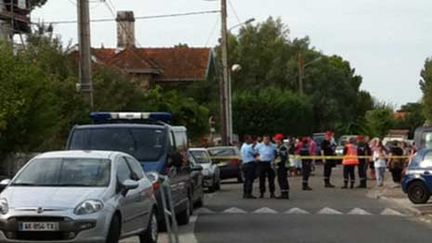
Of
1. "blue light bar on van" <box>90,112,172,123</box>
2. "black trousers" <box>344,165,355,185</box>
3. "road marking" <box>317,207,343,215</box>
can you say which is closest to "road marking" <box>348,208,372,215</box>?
"road marking" <box>317,207,343,215</box>

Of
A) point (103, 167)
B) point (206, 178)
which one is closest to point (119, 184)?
point (103, 167)

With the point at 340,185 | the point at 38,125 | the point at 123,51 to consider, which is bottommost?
the point at 340,185

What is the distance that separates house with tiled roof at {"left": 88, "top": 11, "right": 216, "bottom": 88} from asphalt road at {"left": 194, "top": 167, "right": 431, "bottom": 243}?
42.8 m

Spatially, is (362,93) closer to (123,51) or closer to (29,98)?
(123,51)

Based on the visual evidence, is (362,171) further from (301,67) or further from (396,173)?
(301,67)

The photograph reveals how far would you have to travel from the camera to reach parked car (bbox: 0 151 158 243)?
14.4 metres

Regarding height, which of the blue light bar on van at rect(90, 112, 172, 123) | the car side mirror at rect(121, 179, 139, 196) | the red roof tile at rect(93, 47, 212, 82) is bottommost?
the car side mirror at rect(121, 179, 139, 196)

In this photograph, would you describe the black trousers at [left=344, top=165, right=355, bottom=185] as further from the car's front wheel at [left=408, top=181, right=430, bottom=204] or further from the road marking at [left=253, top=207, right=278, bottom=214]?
the road marking at [left=253, top=207, right=278, bottom=214]

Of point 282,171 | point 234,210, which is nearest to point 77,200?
point 234,210

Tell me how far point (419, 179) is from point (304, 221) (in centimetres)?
637

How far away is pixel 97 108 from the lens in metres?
38.3

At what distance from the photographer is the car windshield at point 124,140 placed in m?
20.1

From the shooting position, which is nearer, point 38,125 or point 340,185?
point 38,125

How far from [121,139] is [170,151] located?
3.16ft
